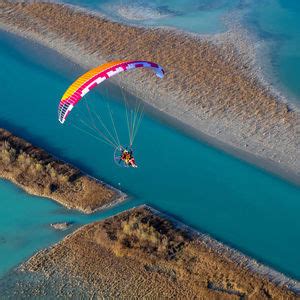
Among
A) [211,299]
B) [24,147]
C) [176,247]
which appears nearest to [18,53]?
[24,147]

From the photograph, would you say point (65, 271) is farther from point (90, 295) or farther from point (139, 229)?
point (139, 229)

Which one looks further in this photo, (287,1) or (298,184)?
(287,1)

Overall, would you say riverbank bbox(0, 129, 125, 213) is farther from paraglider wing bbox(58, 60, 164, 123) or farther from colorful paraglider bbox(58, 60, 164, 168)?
paraglider wing bbox(58, 60, 164, 123)

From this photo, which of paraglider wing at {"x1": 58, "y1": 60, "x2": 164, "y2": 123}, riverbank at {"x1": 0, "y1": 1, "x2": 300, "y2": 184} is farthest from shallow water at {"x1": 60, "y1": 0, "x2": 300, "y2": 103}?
paraglider wing at {"x1": 58, "y1": 60, "x2": 164, "y2": 123}

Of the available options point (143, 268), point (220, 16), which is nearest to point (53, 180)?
point (143, 268)

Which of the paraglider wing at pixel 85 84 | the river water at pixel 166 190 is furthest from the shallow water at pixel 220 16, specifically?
the paraglider wing at pixel 85 84

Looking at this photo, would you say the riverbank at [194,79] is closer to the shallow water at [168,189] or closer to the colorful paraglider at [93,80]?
the shallow water at [168,189]
